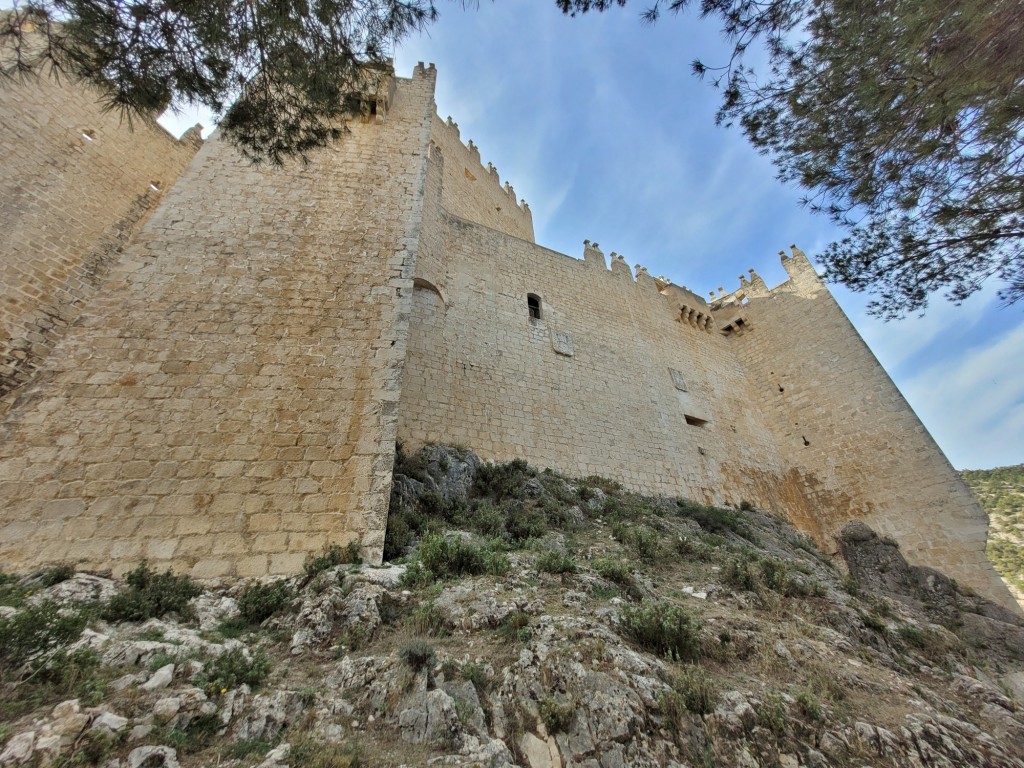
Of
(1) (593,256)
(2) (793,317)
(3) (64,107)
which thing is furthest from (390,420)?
(2) (793,317)

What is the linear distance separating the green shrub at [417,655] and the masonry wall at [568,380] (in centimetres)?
461

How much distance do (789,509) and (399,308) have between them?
11.6m

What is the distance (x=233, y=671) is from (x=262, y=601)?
860 mm

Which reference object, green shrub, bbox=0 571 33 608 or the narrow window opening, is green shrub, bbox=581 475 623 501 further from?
green shrub, bbox=0 571 33 608

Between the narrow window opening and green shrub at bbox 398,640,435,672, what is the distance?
8.58 meters

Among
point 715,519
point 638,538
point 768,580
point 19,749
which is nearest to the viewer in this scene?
point 19,749

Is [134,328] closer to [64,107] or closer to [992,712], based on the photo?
[64,107]

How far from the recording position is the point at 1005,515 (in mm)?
21312

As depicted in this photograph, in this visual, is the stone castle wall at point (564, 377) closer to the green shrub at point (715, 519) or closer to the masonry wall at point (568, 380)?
the masonry wall at point (568, 380)

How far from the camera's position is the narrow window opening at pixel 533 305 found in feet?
35.9

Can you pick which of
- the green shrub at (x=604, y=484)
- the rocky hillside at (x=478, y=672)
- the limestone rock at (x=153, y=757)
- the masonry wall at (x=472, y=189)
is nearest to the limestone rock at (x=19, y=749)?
the rocky hillside at (x=478, y=672)

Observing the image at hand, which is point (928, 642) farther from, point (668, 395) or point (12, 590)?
point (668, 395)

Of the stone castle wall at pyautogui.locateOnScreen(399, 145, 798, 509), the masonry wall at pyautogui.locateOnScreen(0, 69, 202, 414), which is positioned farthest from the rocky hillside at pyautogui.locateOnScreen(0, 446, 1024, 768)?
the masonry wall at pyautogui.locateOnScreen(0, 69, 202, 414)

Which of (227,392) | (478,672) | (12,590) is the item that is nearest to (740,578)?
(478,672)
